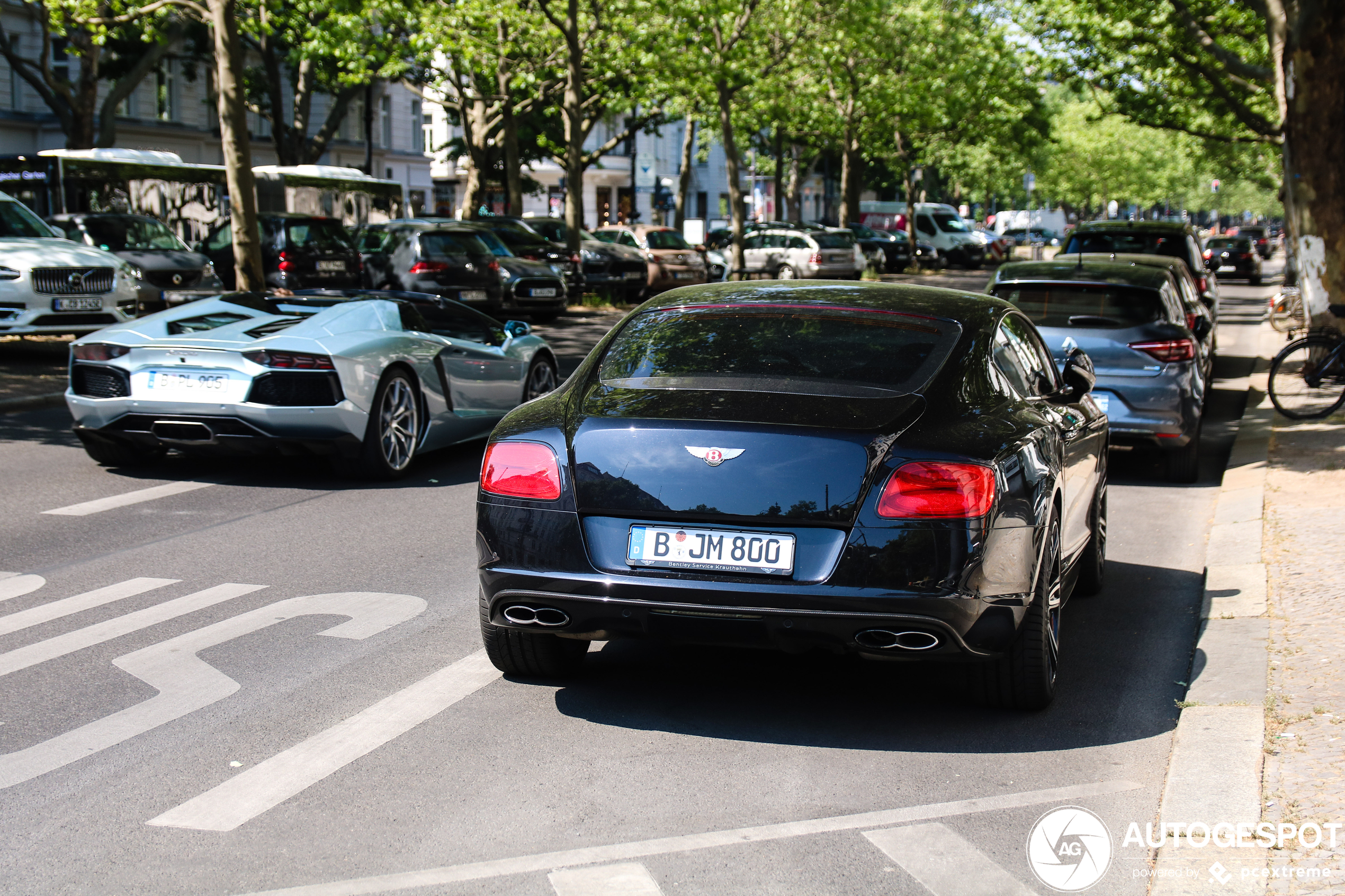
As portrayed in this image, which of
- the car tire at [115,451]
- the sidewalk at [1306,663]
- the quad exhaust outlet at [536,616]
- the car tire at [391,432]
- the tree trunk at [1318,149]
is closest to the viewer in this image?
the sidewalk at [1306,663]

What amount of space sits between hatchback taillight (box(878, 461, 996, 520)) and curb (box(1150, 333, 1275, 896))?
969 mm

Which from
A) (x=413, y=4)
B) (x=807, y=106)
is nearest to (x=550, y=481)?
(x=413, y=4)

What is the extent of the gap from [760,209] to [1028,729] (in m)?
61.4

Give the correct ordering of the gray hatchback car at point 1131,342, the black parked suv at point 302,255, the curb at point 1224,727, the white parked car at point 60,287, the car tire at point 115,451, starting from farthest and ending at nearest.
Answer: the black parked suv at point 302,255
the white parked car at point 60,287
the gray hatchback car at point 1131,342
the car tire at point 115,451
the curb at point 1224,727

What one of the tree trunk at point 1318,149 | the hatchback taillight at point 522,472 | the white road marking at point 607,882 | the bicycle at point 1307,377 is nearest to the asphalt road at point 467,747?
the white road marking at point 607,882

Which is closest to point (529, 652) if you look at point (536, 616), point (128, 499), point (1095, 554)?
point (536, 616)

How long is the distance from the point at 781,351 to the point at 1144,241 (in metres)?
14.9

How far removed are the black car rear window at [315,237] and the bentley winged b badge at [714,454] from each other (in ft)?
67.7

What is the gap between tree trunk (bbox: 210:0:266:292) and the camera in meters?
18.0

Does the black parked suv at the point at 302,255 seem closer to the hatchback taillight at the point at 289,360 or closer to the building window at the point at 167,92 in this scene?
the hatchback taillight at the point at 289,360

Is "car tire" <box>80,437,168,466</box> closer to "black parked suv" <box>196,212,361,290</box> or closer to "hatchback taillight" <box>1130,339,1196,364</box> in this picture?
"hatchback taillight" <box>1130,339,1196,364</box>

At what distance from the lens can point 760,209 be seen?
65.1 meters

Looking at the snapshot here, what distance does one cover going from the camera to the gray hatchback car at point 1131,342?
10.2 metres

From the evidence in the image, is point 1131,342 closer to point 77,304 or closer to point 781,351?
point 781,351
